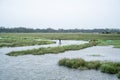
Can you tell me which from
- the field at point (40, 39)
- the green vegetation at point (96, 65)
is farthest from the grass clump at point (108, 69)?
the field at point (40, 39)

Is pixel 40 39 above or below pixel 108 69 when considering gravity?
below

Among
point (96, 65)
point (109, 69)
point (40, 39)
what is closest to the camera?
point (109, 69)

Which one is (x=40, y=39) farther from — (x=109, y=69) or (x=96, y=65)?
(x=109, y=69)

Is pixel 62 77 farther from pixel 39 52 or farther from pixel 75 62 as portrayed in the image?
pixel 39 52

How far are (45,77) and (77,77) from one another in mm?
3233

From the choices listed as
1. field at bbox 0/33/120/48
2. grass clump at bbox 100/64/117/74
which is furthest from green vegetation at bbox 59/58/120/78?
field at bbox 0/33/120/48

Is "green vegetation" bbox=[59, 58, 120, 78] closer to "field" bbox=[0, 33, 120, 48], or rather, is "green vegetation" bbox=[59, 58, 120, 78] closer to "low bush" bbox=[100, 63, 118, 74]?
"low bush" bbox=[100, 63, 118, 74]

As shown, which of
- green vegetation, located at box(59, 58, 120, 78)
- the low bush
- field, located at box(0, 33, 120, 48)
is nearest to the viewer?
the low bush

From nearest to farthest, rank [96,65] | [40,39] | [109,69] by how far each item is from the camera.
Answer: [109,69] → [96,65] → [40,39]

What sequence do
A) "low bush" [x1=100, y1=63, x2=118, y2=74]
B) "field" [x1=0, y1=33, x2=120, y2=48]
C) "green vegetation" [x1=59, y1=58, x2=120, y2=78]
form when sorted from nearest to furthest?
1. "low bush" [x1=100, y1=63, x2=118, y2=74]
2. "green vegetation" [x1=59, y1=58, x2=120, y2=78]
3. "field" [x1=0, y1=33, x2=120, y2=48]

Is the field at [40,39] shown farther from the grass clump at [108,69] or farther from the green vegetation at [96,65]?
the grass clump at [108,69]

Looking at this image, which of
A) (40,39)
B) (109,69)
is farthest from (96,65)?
(40,39)

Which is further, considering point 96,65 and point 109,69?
point 96,65

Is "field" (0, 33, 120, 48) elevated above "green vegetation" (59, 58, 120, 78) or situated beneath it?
situated beneath
